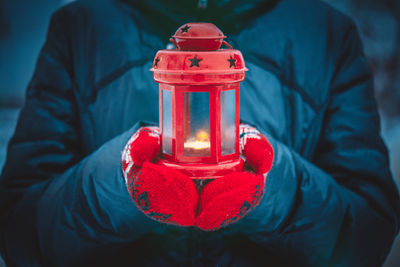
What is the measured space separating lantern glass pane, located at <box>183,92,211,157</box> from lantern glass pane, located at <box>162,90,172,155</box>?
3 cm

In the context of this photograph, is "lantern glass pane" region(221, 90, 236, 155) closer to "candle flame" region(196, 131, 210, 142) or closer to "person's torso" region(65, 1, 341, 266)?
"candle flame" region(196, 131, 210, 142)

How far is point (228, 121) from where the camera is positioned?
0.70 m

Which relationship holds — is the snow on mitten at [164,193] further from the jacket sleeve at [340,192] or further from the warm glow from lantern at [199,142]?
the jacket sleeve at [340,192]

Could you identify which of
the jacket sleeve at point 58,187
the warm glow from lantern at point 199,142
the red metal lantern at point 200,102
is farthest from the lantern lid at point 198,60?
the jacket sleeve at point 58,187

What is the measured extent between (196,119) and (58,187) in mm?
381

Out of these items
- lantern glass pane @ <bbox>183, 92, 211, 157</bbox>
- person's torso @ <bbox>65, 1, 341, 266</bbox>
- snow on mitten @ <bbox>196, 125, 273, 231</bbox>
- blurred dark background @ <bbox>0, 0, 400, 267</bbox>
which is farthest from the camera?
blurred dark background @ <bbox>0, 0, 400, 267</bbox>

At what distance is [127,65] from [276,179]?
0.45 meters

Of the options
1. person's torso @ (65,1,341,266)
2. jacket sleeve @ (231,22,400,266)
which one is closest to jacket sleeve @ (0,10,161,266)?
person's torso @ (65,1,341,266)

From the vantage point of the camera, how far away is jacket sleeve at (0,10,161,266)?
0.79 m

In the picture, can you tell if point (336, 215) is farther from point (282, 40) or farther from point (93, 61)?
point (93, 61)

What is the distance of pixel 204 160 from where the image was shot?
2.11 ft

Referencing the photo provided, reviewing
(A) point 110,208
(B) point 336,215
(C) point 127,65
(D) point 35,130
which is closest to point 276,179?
(B) point 336,215

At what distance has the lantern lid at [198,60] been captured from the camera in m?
0.60

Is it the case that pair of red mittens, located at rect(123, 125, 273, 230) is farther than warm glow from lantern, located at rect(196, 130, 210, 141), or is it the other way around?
warm glow from lantern, located at rect(196, 130, 210, 141)
